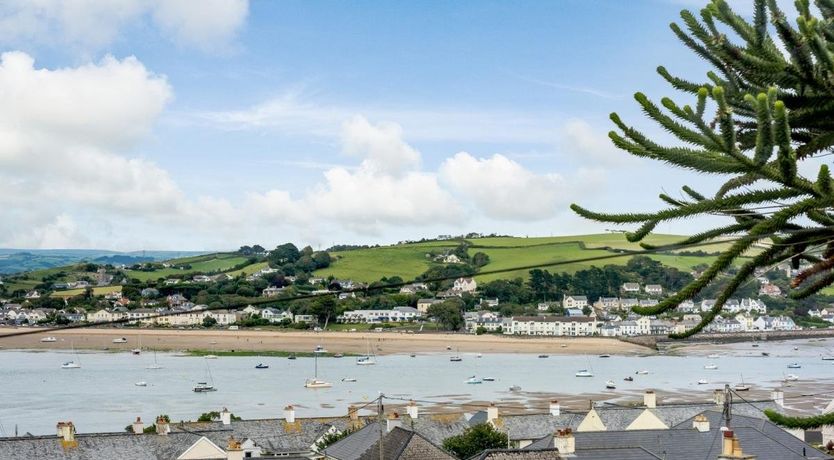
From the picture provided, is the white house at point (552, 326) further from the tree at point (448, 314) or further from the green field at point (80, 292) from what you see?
the green field at point (80, 292)

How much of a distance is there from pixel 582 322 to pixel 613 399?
9174 cm

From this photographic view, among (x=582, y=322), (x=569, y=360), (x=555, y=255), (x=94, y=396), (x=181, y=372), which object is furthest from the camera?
(x=555, y=255)

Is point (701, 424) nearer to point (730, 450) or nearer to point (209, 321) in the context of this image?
point (730, 450)

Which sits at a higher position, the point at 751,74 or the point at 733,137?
the point at 751,74

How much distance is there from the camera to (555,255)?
186 meters

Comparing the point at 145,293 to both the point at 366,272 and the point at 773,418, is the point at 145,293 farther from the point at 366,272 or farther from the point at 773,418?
the point at 773,418

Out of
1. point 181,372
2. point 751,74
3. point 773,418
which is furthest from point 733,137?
point 181,372

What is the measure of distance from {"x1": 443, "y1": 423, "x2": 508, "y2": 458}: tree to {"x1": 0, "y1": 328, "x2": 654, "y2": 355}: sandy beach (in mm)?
97351

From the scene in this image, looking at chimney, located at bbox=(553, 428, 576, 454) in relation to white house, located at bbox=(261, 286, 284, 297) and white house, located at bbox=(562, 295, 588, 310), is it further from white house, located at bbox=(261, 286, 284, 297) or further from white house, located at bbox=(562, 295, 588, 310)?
white house, located at bbox=(261, 286, 284, 297)

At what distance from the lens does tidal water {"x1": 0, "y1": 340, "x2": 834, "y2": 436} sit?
235 feet

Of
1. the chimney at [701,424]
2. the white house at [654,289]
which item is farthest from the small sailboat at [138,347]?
the chimney at [701,424]

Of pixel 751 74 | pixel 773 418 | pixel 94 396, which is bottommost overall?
pixel 94 396

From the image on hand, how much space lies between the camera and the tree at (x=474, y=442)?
36.0 meters

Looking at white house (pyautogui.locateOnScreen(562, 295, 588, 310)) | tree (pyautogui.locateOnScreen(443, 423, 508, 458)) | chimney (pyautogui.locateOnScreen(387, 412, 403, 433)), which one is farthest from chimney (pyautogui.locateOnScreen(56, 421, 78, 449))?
white house (pyautogui.locateOnScreen(562, 295, 588, 310))
